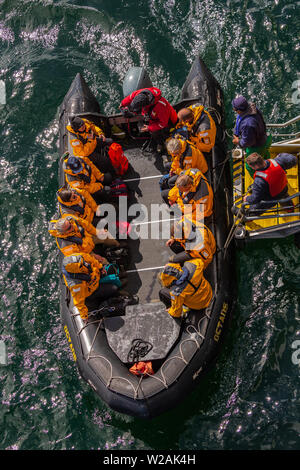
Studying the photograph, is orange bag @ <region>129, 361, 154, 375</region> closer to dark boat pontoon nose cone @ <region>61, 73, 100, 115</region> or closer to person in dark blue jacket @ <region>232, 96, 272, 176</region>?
person in dark blue jacket @ <region>232, 96, 272, 176</region>

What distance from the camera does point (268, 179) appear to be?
19.9 ft

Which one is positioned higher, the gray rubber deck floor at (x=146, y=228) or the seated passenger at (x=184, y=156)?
the seated passenger at (x=184, y=156)

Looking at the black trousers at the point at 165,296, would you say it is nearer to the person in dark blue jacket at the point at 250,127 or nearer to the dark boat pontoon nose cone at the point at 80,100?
the person in dark blue jacket at the point at 250,127

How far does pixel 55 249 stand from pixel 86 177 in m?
1.63

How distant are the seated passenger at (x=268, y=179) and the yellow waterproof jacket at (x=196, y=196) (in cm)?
52

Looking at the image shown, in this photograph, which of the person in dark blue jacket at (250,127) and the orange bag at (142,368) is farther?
the person in dark blue jacket at (250,127)

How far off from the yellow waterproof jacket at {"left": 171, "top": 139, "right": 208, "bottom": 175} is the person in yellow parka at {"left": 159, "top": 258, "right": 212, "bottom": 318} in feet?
4.66

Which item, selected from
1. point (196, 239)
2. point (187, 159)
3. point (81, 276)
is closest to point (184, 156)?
point (187, 159)

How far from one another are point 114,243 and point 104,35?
476cm

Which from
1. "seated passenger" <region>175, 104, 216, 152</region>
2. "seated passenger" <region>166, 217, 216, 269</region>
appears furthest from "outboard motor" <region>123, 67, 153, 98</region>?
"seated passenger" <region>166, 217, 216, 269</region>

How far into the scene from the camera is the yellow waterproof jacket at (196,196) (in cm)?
650

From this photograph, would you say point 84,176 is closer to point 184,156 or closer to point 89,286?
point 184,156

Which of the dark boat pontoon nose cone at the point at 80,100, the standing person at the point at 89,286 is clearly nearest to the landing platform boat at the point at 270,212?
the standing person at the point at 89,286

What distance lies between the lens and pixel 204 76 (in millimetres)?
8023
